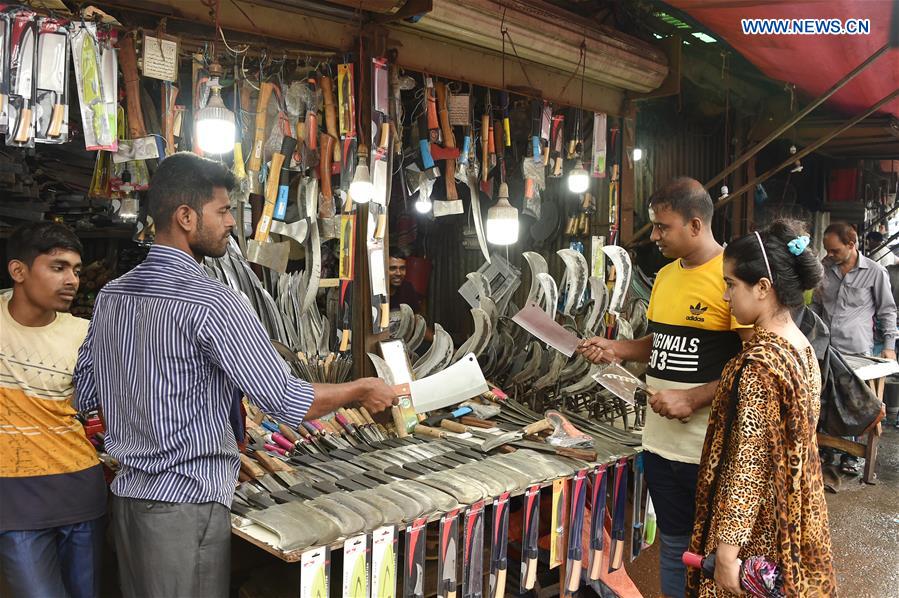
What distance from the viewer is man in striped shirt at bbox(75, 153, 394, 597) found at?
1.88 metres

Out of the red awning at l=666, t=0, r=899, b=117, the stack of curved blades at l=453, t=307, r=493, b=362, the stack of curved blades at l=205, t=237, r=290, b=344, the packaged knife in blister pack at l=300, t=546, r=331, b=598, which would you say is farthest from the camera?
the stack of curved blades at l=453, t=307, r=493, b=362

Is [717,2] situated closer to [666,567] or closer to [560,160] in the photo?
[560,160]

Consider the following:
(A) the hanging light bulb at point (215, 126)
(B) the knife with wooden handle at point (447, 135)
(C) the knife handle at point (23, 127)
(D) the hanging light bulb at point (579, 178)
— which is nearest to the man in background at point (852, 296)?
(D) the hanging light bulb at point (579, 178)

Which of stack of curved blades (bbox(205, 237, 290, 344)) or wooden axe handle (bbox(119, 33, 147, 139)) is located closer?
wooden axe handle (bbox(119, 33, 147, 139))

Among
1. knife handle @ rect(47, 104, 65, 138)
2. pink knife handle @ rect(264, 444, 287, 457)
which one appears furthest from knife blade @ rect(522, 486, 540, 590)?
knife handle @ rect(47, 104, 65, 138)

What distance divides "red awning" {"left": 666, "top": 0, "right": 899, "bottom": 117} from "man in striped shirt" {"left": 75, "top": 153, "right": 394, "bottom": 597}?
10.3 feet

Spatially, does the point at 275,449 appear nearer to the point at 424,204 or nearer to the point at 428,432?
the point at 428,432

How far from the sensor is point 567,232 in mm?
5434

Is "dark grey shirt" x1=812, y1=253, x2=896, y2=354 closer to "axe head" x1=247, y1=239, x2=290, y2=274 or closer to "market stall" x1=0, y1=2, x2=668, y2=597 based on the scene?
"market stall" x1=0, y1=2, x2=668, y2=597

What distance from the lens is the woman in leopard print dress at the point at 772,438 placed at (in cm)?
197

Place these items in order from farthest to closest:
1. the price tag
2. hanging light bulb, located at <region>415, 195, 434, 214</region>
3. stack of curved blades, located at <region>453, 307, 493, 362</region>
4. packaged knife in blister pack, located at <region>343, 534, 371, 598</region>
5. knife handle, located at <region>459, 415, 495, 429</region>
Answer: hanging light bulb, located at <region>415, 195, 434, 214</region> < stack of curved blades, located at <region>453, 307, 493, 362</region> < knife handle, located at <region>459, 415, 495, 429</region> < the price tag < packaged knife in blister pack, located at <region>343, 534, 371, 598</region>

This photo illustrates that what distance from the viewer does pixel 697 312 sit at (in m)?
2.57

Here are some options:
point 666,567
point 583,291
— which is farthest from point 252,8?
point 666,567

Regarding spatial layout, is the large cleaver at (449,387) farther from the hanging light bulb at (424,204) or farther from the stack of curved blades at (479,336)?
the hanging light bulb at (424,204)
